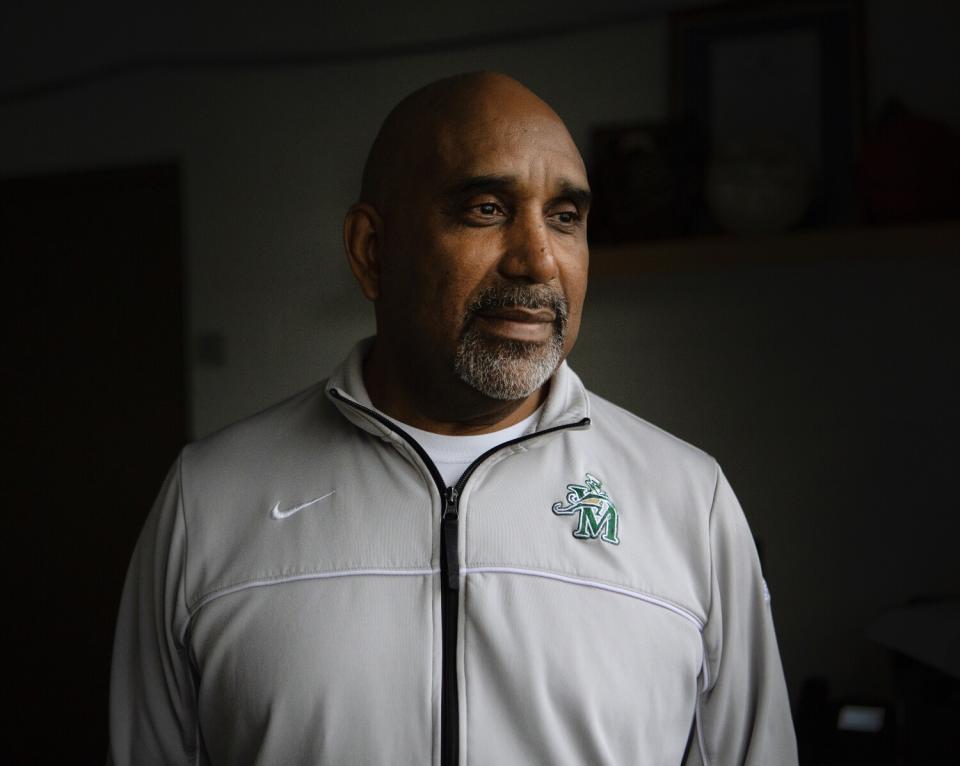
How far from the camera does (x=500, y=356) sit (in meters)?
1.08

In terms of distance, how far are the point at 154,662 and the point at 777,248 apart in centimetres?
151

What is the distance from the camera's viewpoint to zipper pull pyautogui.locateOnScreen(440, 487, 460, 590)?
41.0 inches

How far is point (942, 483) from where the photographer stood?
2178mm

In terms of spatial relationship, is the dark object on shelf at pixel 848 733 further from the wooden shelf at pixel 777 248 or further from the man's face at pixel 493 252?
the man's face at pixel 493 252

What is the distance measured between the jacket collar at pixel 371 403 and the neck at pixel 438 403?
0.03 m

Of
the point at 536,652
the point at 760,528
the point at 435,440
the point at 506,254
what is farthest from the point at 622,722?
the point at 760,528

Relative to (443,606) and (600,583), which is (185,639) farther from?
(600,583)

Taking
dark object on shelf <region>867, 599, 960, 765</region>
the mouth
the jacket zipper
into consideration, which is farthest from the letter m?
dark object on shelf <region>867, 599, 960, 765</region>

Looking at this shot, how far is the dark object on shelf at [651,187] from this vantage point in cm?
220

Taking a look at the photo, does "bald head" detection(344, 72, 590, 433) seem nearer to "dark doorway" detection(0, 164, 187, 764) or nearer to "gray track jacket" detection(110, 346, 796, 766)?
"gray track jacket" detection(110, 346, 796, 766)

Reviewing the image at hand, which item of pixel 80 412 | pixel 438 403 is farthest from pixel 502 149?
pixel 80 412

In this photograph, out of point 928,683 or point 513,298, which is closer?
point 513,298

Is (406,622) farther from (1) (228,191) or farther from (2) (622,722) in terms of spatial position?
(1) (228,191)

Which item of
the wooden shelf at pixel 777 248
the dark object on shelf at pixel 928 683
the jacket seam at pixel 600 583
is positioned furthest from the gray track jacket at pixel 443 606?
the wooden shelf at pixel 777 248
